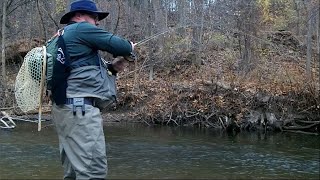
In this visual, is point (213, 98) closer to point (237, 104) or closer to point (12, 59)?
point (237, 104)

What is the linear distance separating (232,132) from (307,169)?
5153 mm

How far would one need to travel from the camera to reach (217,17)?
60.5 ft

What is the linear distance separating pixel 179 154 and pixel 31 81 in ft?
17.5

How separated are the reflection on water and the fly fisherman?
3.07m

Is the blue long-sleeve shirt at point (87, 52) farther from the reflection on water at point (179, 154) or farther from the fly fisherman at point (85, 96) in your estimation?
the reflection on water at point (179, 154)

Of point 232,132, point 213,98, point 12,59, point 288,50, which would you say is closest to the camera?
point 232,132

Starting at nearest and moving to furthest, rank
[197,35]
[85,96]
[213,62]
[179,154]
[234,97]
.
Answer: [85,96]
[179,154]
[234,97]
[213,62]
[197,35]

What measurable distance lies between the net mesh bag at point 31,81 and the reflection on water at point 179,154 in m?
2.93

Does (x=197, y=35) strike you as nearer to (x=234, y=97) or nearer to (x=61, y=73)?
(x=234, y=97)

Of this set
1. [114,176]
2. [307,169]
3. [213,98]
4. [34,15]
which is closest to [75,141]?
[114,176]

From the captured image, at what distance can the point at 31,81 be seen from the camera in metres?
3.66

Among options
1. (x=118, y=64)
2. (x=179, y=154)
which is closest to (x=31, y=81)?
(x=118, y=64)

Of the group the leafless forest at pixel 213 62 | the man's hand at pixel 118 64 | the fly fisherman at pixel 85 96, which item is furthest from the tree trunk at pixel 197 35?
the fly fisherman at pixel 85 96

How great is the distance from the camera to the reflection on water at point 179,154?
6863 mm
